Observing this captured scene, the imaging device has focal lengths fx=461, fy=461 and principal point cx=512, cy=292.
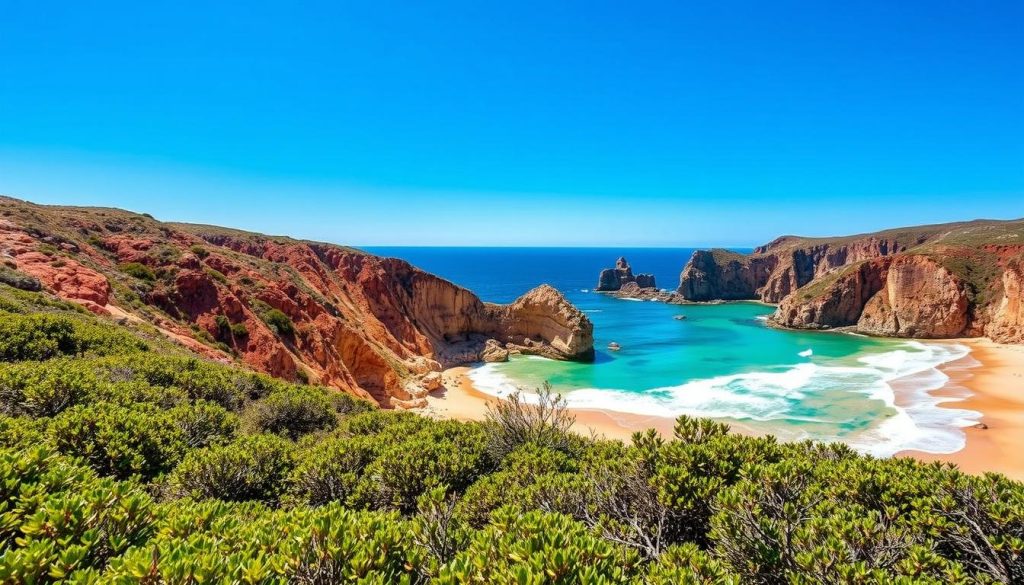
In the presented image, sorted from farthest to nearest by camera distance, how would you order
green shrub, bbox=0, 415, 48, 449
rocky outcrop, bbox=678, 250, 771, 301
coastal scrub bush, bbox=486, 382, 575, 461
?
1. rocky outcrop, bbox=678, 250, 771, 301
2. coastal scrub bush, bbox=486, 382, 575, 461
3. green shrub, bbox=0, 415, 48, 449

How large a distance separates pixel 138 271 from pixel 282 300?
6.90 metres

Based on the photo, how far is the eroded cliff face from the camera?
21.6 m

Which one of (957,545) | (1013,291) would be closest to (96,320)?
(957,545)

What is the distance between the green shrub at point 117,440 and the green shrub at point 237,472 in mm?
521

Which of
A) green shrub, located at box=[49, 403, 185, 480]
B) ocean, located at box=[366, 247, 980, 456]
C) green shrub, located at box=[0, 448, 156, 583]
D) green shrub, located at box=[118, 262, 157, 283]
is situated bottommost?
ocean, located at box=[366, 247, 980, 456]

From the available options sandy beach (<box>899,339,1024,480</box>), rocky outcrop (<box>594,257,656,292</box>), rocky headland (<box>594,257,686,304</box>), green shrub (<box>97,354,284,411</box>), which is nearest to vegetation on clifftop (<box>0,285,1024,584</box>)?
green shrub (<box>97,354,284,411</box>)

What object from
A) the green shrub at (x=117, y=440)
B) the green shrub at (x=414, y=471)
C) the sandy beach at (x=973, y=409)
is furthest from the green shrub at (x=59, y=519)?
the sandy beach at (x=973, y=409)

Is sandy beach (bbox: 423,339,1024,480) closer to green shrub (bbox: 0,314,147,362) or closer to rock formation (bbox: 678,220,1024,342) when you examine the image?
rock formation (bbox: 678,220,1024,342)

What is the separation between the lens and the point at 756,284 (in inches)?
3994

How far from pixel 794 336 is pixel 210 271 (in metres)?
64.8

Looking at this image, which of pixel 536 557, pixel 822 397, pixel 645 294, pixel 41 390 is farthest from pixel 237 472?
pixel 645 294

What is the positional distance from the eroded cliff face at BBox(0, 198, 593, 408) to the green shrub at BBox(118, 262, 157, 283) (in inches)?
2.5

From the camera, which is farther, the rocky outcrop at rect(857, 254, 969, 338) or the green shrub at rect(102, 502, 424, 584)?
the rocky outcrop at rect(857, 254, 969, 338)

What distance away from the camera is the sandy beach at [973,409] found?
22109mm
